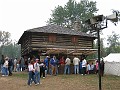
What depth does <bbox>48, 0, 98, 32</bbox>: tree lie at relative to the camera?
62409 mm

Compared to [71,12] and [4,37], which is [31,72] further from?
[4,37]

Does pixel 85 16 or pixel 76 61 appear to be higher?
pixel 85 16

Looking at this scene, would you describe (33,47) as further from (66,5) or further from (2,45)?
(2,45)

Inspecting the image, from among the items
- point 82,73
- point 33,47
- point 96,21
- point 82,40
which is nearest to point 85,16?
point 82,40

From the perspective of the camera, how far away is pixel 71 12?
208ft

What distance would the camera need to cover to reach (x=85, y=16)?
201 feet

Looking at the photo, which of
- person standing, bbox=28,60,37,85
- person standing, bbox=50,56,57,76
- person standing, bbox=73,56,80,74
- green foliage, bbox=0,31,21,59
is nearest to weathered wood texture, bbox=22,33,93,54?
person standing, bbox=73,56,80,74

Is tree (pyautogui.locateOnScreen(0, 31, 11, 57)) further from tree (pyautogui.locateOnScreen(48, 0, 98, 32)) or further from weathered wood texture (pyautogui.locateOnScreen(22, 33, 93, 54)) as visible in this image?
weathered wood texture (pyautogui.locateOnScreen(22, 33, 93, 54))

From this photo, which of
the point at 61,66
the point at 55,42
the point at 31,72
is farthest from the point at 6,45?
the point at 31,72

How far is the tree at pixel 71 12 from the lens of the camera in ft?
205

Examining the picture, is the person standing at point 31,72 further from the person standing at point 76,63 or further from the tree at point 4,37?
the tree at point 4,37

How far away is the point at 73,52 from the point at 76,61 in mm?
3260

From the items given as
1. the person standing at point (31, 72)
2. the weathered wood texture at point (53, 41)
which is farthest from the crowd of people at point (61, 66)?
the weathered wood texture at point (53, 41)

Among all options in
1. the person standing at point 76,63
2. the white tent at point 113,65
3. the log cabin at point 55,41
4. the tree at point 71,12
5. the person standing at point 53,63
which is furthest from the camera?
the tree at point 71,12
